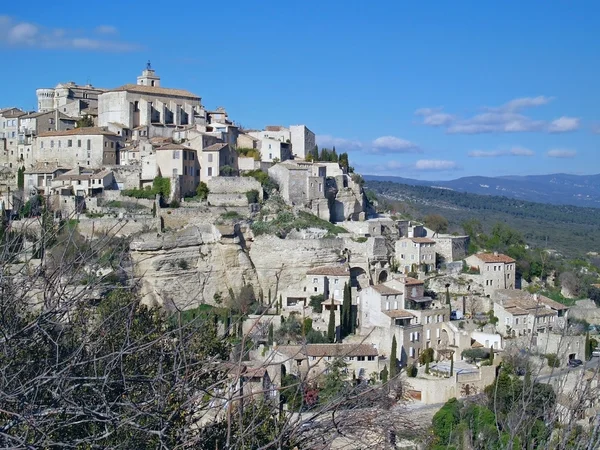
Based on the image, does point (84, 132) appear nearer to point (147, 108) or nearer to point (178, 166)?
point (147, 108)

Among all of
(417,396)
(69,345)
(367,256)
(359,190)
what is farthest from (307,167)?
(69,345)

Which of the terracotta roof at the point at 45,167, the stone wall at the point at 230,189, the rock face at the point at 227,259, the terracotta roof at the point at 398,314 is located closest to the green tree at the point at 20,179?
the terracotta roof at the point at 45,167

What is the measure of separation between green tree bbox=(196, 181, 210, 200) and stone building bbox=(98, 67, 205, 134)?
6.66 meters

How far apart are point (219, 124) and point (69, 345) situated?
3477cm

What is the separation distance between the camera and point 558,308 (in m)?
33.6

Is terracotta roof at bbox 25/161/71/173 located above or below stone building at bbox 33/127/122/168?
below

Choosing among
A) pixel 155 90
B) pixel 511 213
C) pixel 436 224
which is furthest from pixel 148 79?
pixel 511 213

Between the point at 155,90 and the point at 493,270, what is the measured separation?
20.3m

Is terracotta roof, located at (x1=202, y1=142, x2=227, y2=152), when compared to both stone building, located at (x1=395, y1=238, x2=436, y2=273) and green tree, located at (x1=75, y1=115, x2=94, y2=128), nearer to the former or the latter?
stone building, located at (x1=395, y1=238, x2=436, y2=273)

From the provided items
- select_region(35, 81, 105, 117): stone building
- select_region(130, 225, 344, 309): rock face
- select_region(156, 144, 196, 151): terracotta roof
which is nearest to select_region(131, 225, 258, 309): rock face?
select_region(130, 225, 344, 309): rock face

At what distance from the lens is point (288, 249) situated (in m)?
33.8

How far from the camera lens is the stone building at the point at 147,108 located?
140 feet

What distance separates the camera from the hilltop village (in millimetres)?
29781

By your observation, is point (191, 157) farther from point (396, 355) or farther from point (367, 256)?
point (396, 355)
